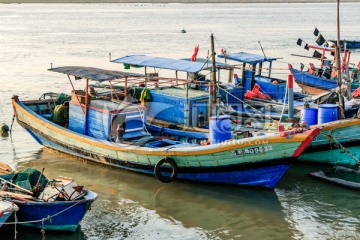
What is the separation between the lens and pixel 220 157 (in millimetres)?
14023

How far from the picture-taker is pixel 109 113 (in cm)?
1561

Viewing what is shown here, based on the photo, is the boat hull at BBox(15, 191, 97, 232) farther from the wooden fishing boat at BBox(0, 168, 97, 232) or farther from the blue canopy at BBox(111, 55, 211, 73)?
the blue canopy at BBox(111, 55, 211, 73)

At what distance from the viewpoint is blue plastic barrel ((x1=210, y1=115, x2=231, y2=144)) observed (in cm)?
1439

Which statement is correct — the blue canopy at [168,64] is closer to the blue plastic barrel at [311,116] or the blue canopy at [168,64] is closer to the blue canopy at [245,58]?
the blue canopy at [245,58]

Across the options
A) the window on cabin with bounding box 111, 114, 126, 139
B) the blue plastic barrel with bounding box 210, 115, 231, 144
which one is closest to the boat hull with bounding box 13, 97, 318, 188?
the window on cabin with bounding box 111, 114, 126, 139

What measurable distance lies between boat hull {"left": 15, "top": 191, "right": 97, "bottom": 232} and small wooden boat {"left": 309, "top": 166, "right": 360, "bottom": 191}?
22.0 ft

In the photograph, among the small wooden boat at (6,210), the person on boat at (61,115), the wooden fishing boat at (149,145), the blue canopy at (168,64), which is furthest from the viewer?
the person on boat at (61,115)

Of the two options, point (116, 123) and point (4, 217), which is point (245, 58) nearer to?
point (116, 123)

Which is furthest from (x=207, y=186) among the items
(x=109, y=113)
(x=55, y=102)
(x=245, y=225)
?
(x=55, y=102)

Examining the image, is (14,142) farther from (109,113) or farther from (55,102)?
(109,113)

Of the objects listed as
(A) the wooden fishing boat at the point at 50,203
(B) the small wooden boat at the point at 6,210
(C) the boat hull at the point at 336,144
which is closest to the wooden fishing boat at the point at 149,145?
(C) the boat hull at the point at 336,144

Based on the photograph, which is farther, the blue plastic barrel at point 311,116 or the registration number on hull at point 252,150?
the blue plastic barrel at point 311,116

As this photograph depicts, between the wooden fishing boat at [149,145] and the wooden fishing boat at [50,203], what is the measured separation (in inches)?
130

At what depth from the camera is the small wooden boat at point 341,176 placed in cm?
1467
